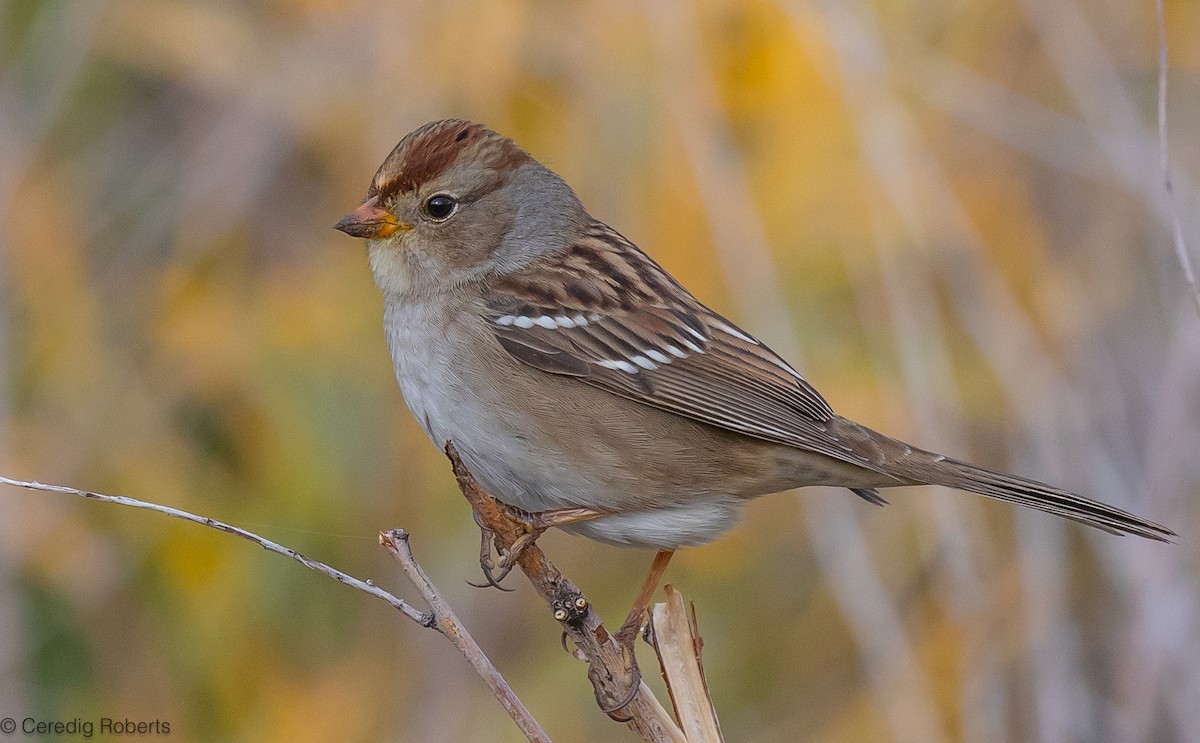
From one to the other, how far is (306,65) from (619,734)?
1.96m

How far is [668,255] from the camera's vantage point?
3.54 meters

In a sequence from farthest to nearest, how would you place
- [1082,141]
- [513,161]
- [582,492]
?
[1082,141] < [513,161] < [582,492]

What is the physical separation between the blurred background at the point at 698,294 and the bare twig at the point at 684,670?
96 cm

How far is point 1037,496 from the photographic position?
8.30ft

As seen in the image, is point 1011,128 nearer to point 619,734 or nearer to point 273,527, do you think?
point 619,734

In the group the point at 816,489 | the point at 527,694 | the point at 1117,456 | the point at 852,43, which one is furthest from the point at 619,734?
the point at 852,43

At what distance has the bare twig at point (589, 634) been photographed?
2.09 metres

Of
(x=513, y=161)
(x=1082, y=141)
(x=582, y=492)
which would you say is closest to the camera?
(x=582, y=492)

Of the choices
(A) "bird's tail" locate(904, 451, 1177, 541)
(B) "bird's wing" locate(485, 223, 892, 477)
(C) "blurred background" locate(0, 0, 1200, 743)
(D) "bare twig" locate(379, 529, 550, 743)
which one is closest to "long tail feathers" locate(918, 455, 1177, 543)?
(A) "bird's tail" locate(904, 451, 1177, 541)

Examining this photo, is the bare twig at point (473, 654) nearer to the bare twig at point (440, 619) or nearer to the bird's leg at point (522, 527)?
the bare twig at point (440, 619)

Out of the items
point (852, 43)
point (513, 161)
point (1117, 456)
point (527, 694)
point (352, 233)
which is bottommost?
point (527, 694)
